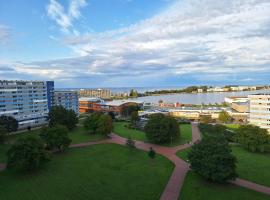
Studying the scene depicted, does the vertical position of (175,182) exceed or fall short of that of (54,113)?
it falls short

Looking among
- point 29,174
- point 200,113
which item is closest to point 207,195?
point 29,174

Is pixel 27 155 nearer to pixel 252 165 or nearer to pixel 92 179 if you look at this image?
pixel 92 179

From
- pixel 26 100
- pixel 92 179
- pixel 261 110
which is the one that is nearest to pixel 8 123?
pixel 26 100

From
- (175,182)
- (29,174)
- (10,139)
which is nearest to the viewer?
(175,182)

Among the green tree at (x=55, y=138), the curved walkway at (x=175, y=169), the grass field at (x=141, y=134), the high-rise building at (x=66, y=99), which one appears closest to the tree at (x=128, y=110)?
the high-rise building at (x=66, y=99)

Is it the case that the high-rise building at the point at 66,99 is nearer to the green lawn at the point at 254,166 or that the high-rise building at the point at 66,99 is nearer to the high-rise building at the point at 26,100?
the high-rise building at the point at 26,100

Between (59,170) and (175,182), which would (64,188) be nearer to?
(59,170)

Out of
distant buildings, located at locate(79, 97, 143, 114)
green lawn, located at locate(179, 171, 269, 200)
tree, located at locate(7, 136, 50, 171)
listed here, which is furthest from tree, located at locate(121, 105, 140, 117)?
green lawn, located at locate(179, 171, 269, 200)
